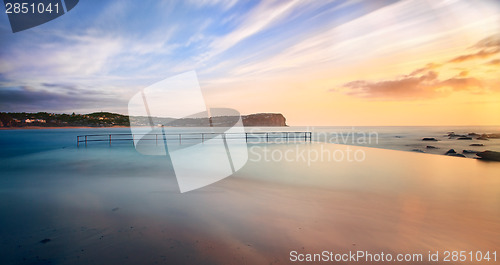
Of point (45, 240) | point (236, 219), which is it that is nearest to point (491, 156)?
point (236, 219)

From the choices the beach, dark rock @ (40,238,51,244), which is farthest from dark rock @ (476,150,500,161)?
dark rock @ (40,238,51,244)

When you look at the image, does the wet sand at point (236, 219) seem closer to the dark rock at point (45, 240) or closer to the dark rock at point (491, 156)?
the dark rock at point (45, 240)

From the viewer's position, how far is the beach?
10.5ft

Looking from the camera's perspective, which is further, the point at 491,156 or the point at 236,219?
A: the point at 491,156

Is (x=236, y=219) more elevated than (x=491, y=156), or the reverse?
(x=236, y=219)

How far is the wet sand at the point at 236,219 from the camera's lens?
10.5ft

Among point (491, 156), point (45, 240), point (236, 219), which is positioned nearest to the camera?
point (45, 240)

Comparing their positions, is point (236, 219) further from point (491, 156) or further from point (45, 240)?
point (491, 156)

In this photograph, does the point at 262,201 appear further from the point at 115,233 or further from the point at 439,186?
the point at 439,186

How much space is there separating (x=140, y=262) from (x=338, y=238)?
2.97 m

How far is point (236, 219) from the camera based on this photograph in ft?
14.5

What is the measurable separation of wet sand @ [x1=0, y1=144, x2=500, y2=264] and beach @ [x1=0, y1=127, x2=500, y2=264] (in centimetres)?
2

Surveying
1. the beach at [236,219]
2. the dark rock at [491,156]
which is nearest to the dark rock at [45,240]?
the beach at [236,219]

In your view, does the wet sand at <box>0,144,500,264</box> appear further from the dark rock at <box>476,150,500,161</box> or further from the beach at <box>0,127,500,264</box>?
the dark rock at <box>476,150,500,161</box>
